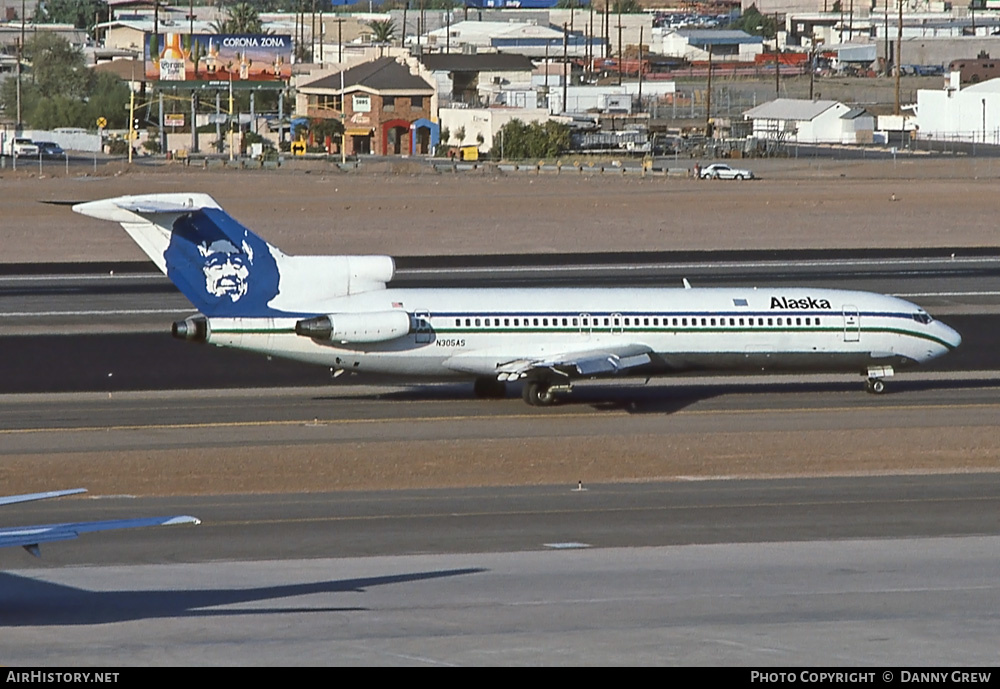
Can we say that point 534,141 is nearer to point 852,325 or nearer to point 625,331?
point 852,325

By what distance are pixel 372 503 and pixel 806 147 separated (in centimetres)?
11084

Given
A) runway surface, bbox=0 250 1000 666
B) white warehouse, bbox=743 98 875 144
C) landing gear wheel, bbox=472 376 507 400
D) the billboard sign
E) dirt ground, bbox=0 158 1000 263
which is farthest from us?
white warehouse, bbox=743 98 875 144

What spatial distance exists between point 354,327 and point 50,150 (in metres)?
91.6

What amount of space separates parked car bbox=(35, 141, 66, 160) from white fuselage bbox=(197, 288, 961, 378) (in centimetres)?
8792


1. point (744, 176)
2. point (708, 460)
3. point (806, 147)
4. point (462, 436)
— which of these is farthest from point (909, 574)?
point (806, 147)

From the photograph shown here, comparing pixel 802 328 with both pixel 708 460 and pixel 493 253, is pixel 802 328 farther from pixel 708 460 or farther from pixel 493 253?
pixel 493 253

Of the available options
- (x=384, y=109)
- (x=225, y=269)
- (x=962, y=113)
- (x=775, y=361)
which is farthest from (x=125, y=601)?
(x=962, y=113)

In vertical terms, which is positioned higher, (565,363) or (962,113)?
(962,113)

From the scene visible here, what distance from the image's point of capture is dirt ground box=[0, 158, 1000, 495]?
32.8 m

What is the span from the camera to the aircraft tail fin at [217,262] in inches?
1523

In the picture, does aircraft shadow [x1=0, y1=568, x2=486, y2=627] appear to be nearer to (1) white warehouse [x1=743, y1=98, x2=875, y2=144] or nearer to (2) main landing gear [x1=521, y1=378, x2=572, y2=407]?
(2) main landing gear [x1=521, y1=378, x2=572, y2=407]

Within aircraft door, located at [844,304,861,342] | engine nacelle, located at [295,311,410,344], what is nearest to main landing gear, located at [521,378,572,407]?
engine nacelle, located at [295,311,410,344]

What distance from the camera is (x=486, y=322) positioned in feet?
131

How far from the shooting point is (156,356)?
46.8 meters
